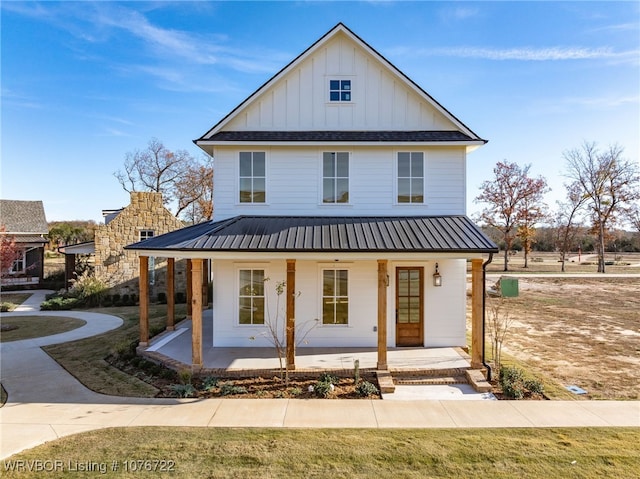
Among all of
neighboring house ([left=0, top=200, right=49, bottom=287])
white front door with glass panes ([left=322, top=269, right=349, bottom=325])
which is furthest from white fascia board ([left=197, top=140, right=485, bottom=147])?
neighboring house ([left=0, top=200, right=49, bottom=287])

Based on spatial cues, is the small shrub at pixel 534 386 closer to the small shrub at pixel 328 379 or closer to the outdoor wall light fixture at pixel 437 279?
the outdoor wall light fixture at pixel 437 279

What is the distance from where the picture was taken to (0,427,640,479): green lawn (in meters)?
5.23

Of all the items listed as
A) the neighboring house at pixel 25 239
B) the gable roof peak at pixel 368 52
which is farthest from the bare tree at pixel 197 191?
the gable roof peak at pixel 368 52

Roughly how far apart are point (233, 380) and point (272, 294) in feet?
9.95

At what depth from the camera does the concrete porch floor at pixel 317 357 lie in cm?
941

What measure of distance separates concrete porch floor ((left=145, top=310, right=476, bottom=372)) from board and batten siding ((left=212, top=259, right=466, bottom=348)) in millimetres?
394

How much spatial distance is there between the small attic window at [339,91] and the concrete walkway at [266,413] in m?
9.10

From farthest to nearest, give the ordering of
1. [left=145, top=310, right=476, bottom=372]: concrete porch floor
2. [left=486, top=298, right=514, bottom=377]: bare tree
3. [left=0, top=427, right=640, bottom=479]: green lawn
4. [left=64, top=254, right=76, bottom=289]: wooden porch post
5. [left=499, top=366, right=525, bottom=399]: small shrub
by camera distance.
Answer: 1. [left=64, top=254, right=76, bottom=289]: wooden porch post
2. [left=486, top=298, right=514, bottom=377]: bare tree
3. [left=145, top=310, right=476, bottom=372]: concrete porch floor
4. [left=499, top=366, right=525, bottom=399]: small shrub
5. [left=0, top=427, right=640, bottom=479]: green lawn

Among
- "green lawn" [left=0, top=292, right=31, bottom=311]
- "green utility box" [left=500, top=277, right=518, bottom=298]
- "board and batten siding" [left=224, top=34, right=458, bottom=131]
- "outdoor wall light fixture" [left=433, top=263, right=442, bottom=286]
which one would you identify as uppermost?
"board and batten siding" [left=224, top=34, right=458, bottom=131]

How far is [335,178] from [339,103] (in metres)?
2.50

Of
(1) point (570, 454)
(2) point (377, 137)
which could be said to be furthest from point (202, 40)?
(1) point (570, 454)

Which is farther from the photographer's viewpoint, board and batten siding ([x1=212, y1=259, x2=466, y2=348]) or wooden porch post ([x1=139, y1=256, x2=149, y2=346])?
board and batten siding ([x1=212, y1=259, x2=466, y2=348])

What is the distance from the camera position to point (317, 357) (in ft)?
33.5

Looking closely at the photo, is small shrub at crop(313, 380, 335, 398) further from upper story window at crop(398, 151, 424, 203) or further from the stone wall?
the stone wall
